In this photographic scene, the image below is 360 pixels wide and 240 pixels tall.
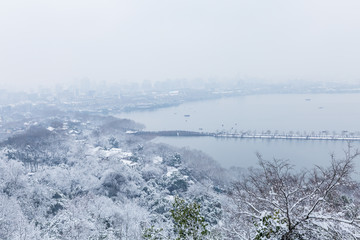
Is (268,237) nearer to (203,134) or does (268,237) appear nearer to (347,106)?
(203,134)

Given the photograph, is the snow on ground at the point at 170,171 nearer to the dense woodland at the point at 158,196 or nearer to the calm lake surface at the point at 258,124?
the dense woodland at the point at 158,196

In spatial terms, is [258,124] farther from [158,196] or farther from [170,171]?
[158,196]

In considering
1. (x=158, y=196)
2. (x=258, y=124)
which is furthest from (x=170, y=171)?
(x=258, y=124)

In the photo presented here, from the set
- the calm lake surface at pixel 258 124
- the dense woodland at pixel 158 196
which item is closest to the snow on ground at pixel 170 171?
the dense woodland at pixel 158 196

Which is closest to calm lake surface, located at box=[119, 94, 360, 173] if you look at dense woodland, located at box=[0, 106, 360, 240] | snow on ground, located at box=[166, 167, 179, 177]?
dense woodland, located at box=[0, 106, 360, 240]

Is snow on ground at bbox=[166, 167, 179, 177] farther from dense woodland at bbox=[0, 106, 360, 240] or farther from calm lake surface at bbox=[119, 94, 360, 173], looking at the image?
calm lake surface at bbox=[119, 94, 360, 173]
